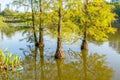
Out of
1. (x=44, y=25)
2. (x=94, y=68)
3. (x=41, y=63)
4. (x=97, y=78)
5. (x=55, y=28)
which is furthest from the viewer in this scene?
(x=44, y=25)

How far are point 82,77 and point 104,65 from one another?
Answer: 4244mm

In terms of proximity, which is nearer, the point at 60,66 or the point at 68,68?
the point at 68,68

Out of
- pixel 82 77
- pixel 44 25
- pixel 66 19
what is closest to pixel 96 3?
pixel 66 19

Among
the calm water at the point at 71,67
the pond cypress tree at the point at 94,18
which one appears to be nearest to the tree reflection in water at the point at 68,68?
the calm water at the point at 71,67

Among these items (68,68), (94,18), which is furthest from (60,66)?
(94,18)

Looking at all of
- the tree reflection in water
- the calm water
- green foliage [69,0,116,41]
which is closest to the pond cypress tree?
green foliage [69,0,116,41]

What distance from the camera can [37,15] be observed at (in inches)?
1208

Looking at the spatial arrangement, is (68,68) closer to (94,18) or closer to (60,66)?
(60,66)

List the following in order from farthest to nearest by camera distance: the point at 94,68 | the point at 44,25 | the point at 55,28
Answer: the point at 44,25
the point at 55,28
the point at 94,68

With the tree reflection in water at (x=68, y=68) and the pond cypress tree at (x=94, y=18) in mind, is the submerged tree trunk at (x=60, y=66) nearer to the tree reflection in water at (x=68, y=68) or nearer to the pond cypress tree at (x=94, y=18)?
the tree reflection in water at (x=68, y=68)

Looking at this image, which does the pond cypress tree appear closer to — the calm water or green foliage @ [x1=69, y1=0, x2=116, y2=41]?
green foliage @ [x1=69, y1=0, x2=116, y2=41]

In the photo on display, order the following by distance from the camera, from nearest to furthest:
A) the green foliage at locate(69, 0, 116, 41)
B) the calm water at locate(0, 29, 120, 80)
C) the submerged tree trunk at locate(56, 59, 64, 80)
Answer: the calm water at locate(0, 29, 120, 80) → the submerged tree trunk at locate(56, 59, 64, 80) → the green foliage at locate(69, 0, 116, 41)

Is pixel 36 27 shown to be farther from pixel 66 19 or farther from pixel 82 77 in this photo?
pixel 82 77

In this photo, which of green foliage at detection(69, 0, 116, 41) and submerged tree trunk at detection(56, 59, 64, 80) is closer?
submerged tree trunk at detection(56, 59, 64, 80)
